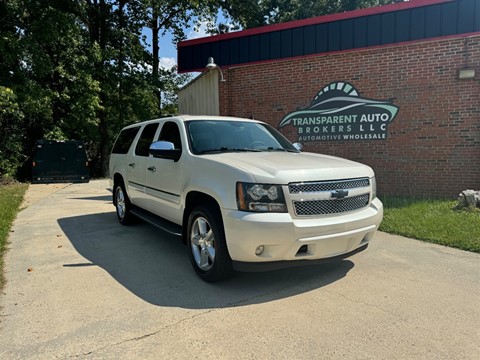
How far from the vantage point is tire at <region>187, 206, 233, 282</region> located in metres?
3.93

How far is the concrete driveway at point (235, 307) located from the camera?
9.57 ft

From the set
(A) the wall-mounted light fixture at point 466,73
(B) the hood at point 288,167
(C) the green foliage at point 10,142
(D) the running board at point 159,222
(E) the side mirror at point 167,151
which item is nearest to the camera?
(B) the hood at point 288,167

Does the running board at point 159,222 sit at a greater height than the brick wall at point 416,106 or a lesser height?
lesser

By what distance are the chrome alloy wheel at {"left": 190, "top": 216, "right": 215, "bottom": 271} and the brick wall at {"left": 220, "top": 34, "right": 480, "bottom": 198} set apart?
687 cm

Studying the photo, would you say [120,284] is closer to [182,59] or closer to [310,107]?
[310,107]

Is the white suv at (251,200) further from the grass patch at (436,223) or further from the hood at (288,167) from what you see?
the grass patch at (436,223)

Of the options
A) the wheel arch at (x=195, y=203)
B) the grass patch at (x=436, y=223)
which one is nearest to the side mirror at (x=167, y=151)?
the wheel arch at (x=195, y=203)

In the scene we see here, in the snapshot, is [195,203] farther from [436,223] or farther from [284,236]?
[436,223]

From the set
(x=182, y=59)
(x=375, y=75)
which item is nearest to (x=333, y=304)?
(x=375, y=75)

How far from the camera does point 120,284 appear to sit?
4207 mm

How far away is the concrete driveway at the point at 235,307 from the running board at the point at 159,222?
1.37 ft

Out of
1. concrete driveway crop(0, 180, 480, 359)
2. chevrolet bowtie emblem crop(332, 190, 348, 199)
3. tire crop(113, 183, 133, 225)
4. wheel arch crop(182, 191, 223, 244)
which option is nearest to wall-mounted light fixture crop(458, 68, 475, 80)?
concrete driveway crop(0, 180, 480, 359)

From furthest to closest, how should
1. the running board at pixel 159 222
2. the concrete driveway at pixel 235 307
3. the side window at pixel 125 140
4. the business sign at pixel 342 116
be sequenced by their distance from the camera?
the business sign at pixel 342 116, the side window at pixel 125 140, the running board at pixel 159 222, the concrete driveway at pixel 235 307

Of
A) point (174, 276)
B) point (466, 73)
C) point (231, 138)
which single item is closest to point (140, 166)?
point (231, 138)
